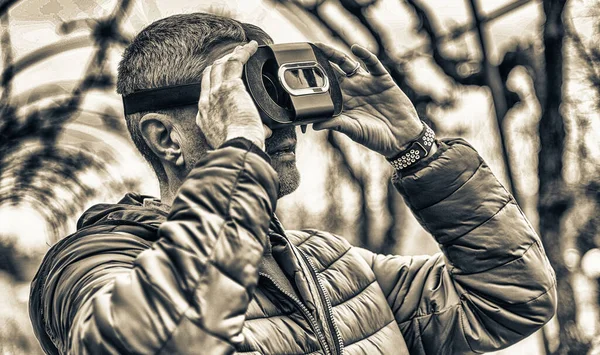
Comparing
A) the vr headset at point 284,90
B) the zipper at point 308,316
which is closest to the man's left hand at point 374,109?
the vr headset at point 284,90

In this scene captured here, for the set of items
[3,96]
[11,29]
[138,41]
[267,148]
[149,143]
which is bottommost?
[267,148]

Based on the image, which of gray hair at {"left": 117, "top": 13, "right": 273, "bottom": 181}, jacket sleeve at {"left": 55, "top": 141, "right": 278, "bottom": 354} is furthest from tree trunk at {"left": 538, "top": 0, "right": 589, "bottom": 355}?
jacket sleeve at {"left": 55, "top": 141, "right": 278, "bottom": 354}

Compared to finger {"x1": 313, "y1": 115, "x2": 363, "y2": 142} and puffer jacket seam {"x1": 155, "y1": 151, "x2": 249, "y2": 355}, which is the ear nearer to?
finger {"x1": 313, "y1": 115, "x2": 363, "y2": 142}

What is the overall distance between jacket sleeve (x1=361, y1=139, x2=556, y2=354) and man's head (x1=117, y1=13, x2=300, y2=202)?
36 centimetres

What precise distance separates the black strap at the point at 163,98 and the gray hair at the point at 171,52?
14mm

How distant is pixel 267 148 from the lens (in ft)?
5.80

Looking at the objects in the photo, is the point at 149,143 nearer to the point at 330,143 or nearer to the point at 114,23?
the point at 114,23

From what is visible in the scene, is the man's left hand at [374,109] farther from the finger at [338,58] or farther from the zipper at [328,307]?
the zipper at [328,307]

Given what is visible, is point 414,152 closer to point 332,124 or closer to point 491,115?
point 332,124

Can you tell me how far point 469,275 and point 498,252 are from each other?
0.29ft

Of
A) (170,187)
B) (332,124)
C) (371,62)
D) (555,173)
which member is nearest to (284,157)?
(332,124)

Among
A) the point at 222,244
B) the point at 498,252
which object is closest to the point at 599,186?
the point at 498,252

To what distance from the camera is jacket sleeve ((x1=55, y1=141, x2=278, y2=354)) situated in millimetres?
1182

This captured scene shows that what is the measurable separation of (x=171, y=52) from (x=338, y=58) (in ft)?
1.27
